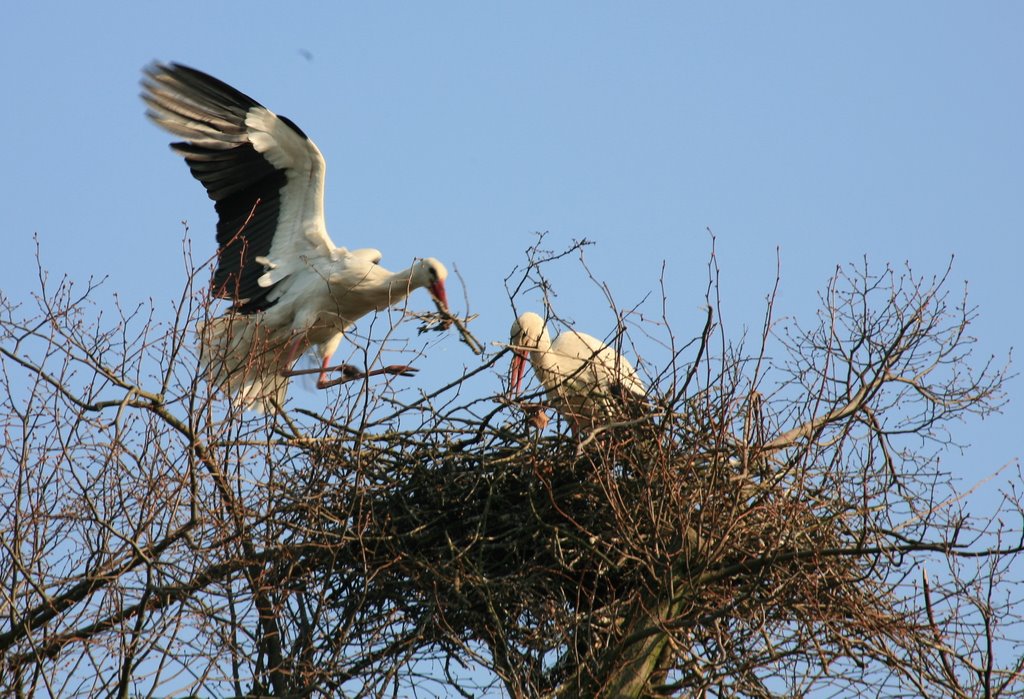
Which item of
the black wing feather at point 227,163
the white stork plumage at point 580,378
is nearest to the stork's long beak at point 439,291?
the white stork plumage at point 580,378

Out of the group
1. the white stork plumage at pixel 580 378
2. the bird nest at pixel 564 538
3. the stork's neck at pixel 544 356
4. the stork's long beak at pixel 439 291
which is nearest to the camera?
the bird nest at pixel 564 538

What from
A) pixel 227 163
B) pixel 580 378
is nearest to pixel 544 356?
pixel 580 378

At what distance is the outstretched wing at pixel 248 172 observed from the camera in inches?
382

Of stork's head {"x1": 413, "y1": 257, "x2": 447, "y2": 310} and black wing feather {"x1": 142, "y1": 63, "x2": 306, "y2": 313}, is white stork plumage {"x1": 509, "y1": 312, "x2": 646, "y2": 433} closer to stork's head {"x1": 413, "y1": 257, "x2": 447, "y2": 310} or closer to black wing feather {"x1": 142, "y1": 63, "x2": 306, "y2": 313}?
stork's head {"x1": 413, "y1": 257, "x2": 447, "y2": 310}

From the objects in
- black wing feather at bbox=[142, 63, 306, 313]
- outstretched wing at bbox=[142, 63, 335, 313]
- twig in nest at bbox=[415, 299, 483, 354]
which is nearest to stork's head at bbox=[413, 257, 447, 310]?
outstretched wing at bbox=[142, 63, 335, 313]

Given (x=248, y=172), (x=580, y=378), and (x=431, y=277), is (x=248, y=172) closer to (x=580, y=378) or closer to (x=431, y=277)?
(x=431, y=277)

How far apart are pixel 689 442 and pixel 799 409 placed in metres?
0.75

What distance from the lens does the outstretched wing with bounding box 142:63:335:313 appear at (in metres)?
9.70

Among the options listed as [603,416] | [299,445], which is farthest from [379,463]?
[603,416]

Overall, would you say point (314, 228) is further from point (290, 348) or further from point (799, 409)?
point (799, 409)

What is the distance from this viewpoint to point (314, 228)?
32.9 feet

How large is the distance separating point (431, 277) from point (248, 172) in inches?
58.5

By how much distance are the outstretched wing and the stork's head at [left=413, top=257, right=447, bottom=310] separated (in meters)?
0.59

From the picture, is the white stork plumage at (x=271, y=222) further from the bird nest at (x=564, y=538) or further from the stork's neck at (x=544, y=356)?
the bird nest at (x=564, y=538)
